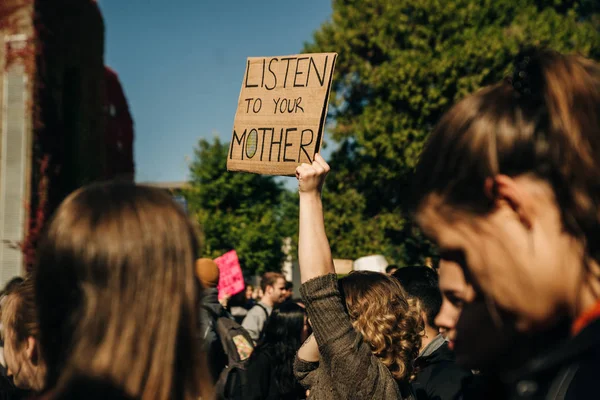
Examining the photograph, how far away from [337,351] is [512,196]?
1288 mm

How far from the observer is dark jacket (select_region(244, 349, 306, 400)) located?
4.48m

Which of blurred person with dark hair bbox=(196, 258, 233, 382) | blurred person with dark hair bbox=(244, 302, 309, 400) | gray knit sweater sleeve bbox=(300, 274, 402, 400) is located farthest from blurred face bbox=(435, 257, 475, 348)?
blurred person with dark hair bbox=(196, 258, 233, 382)

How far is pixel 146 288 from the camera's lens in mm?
1241

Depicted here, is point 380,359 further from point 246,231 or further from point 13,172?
point 246,231

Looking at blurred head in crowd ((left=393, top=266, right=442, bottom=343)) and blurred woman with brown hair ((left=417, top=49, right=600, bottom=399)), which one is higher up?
blurred woman with brown hair ((left=417, top=49, right=600, bottom=399))

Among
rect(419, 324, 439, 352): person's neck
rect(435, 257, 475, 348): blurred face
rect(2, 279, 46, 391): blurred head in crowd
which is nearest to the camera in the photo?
rect(435, 257, 475, 348): blurred face

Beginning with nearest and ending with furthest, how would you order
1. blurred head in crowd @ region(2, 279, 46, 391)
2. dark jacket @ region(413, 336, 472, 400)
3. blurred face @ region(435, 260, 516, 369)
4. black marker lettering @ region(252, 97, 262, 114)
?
blurred face @ region(435, 260, 516, 369)
blurred head in crowd @ region(2, 279, 46, 391)
dark jacket @ region(413, 336, 472, 400)
black marker lettering @ region(252, 97, 262, 114)

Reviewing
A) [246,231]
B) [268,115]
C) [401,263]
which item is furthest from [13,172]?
[246,231]

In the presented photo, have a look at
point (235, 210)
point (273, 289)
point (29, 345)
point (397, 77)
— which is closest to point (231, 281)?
point (273, 289)

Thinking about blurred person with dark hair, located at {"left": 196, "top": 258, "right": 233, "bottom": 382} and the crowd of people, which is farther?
blurred person with dark hair, located at {"left": 196, "top": 258, "right": 233, "bottom": 382}

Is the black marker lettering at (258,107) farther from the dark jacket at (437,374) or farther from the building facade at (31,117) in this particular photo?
the building facade at (31,117)

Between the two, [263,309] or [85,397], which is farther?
[263,309]

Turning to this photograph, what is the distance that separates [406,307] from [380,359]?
0.93 feet

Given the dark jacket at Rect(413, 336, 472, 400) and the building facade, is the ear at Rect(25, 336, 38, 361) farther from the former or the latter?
the building facade
